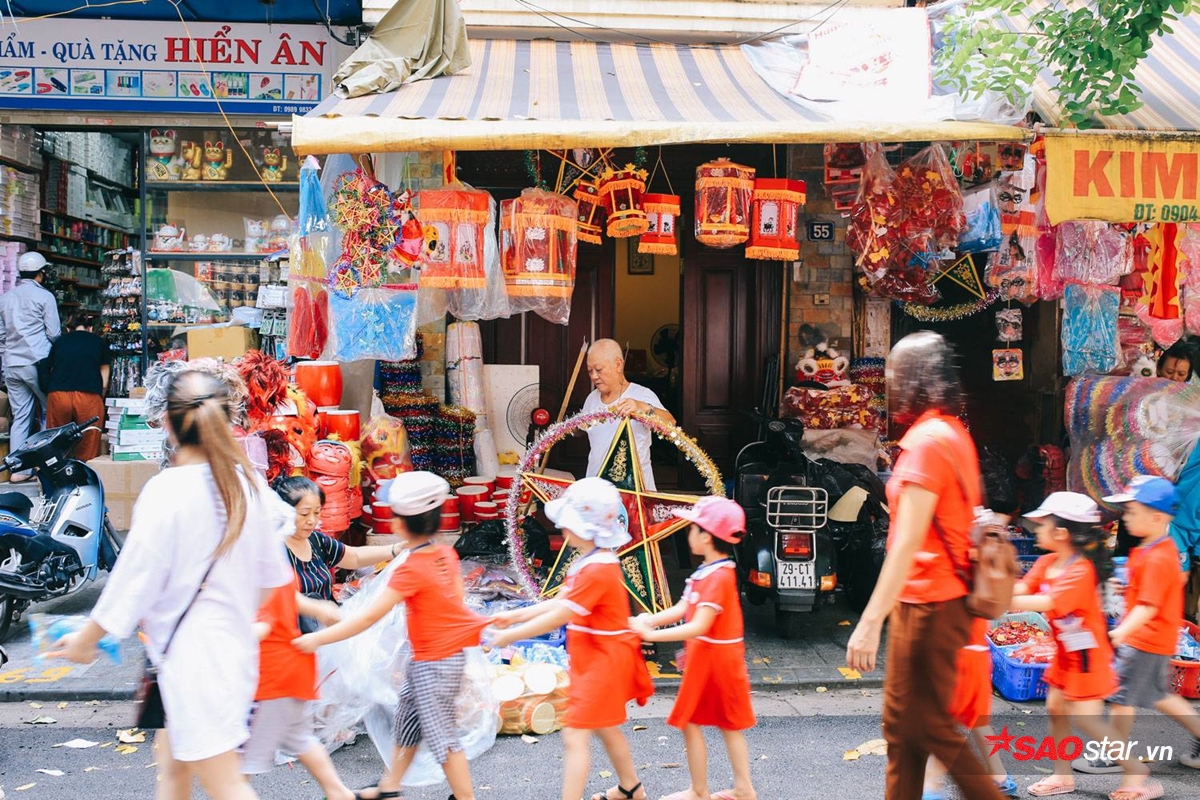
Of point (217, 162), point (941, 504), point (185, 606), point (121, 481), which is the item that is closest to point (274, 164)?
point (217, 162)

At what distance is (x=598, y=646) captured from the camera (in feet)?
13.4

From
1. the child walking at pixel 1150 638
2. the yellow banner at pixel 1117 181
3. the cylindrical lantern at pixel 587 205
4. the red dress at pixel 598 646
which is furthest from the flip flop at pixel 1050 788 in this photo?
the cylindrical lantern at pixel 587 205

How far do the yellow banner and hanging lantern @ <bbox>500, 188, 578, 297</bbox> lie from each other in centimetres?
315

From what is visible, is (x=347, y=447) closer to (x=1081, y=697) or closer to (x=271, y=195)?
(x=271, y=195)

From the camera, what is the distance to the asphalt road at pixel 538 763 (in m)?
4.54

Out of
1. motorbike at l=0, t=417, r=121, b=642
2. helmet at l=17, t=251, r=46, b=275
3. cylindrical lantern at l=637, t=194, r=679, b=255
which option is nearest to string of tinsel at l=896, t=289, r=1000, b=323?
cylindrical lantern at l=637, t=194, r=679, b=255

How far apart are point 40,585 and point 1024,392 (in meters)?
8.21

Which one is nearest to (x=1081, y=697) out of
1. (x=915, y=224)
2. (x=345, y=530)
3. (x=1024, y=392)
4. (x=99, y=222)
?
(x=915, y=224)

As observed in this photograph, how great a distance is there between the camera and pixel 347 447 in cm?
720

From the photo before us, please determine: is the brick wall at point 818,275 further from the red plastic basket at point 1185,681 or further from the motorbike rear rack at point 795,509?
the red plastic basket at point 1185,681

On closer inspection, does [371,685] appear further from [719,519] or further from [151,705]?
[719,519]

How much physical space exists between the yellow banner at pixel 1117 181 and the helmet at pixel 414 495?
4322mm

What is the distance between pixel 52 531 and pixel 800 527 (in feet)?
16.0

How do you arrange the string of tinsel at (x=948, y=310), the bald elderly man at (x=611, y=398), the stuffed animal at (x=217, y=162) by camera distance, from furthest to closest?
the stuffed animal at (x=217, y=162)
the string of tinsel at (x=948, y=310)
the bald elderly man at (x=611, y=398)
